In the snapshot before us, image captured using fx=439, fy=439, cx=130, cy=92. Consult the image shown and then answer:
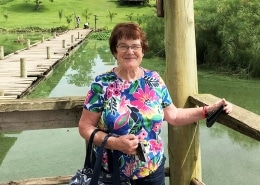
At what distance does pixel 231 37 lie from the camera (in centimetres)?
1675

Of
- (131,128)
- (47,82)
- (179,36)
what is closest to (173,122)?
(131,128)

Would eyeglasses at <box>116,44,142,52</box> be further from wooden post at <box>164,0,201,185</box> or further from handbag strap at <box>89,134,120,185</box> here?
wooden post at <box>164,0,201,185</box>

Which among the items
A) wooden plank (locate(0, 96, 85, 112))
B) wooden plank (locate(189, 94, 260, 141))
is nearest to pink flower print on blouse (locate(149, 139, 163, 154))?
wooden plank (locate(189, 94, 260, 141))

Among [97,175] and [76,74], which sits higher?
[97,175]

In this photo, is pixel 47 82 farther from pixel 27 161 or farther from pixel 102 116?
pixel 102 116

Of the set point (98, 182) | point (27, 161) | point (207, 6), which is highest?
point (207, 6)

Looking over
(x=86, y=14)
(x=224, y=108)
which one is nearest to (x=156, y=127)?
(x=224, y=108)

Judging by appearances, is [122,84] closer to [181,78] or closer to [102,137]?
[102,137]

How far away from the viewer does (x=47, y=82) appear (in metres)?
14.8

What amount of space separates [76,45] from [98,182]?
84.9ft

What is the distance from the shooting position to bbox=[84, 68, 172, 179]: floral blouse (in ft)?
6.46

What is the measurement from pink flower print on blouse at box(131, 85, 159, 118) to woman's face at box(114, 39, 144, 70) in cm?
12

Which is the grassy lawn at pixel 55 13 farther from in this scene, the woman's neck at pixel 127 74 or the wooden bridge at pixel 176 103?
the woman's neck at pixel 127 74

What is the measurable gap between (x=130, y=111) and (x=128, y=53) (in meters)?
0.27
